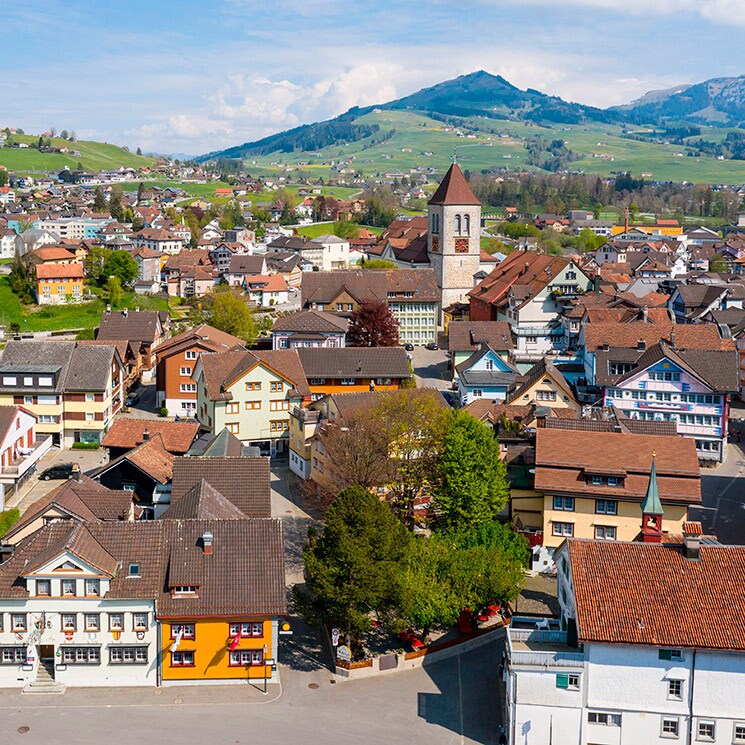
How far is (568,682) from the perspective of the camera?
22547 mm

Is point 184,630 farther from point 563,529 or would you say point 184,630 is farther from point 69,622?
point 563,529

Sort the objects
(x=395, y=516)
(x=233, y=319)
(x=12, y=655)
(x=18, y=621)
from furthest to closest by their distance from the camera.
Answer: (x=233, y=319) < (x=395, y=516) < (x=12, y=655) < (x=18, y=621)

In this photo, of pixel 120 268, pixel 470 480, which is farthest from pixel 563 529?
pixel 120 268

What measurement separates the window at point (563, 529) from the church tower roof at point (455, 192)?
51.5 metres

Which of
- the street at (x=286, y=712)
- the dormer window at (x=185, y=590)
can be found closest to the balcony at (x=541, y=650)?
the street at (x=286, y=712)

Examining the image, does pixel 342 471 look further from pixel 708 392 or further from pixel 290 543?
pixel 708 392

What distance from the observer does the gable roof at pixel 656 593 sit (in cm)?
2209

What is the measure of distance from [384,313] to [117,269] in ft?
144

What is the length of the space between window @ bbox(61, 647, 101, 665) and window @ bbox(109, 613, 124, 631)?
2.54ft

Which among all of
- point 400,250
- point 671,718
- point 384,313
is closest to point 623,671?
point 671,718

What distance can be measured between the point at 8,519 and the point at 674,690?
79.0 feet

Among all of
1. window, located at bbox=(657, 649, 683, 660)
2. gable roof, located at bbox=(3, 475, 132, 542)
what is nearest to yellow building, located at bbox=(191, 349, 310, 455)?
gable roof, located at bbox=(3, 475, 132, 542)

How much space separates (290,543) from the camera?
34906mm

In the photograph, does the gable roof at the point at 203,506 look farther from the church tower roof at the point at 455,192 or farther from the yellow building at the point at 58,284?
the yellow building at the point at 58,284
